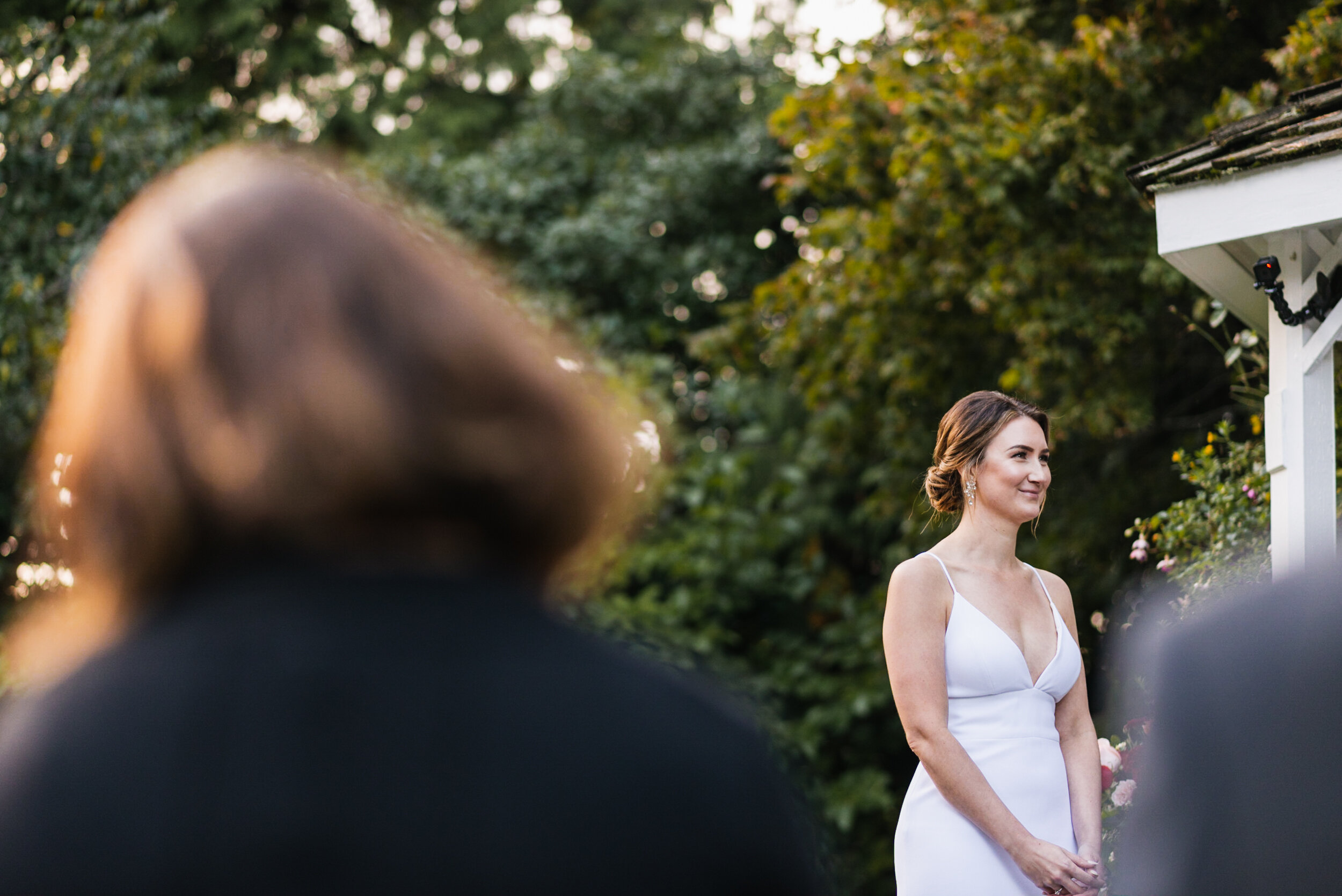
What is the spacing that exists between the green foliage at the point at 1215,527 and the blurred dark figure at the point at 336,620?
3498 mm

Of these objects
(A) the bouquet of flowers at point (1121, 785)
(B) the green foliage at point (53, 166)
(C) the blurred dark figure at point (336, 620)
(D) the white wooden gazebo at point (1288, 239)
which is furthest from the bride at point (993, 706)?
(B) the green foliage at point (53, 166)

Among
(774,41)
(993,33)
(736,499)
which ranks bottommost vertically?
(736,499)

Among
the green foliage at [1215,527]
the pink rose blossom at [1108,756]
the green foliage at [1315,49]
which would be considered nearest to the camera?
the pink rose blossom at [1108,756]

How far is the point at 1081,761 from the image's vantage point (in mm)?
2938

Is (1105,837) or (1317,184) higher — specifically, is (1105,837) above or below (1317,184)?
below

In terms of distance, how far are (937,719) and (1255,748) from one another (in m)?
1.68

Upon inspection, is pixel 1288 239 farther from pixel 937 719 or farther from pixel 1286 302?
pixel 937 719

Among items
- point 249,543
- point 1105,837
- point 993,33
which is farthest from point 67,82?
point 249,543

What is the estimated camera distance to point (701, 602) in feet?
30.2

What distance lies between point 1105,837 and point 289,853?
3443mm

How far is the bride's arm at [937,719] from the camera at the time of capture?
8.84 feet

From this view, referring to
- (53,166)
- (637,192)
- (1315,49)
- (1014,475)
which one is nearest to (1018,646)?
(1014,475)

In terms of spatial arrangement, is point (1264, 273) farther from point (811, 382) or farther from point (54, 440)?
point (811, 382)

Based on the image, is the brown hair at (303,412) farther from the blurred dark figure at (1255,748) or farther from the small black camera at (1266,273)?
the small black camera at (1266,273)
